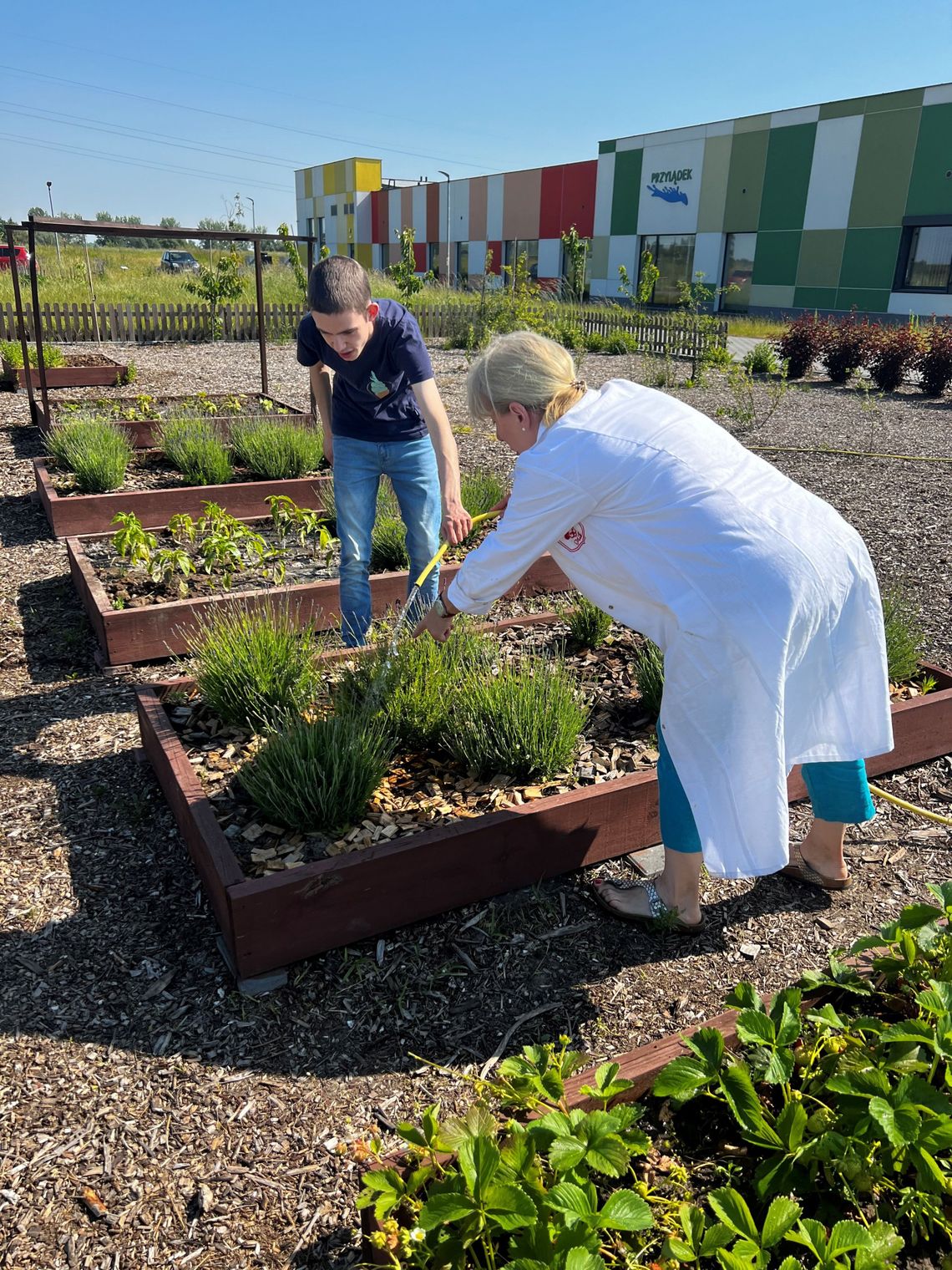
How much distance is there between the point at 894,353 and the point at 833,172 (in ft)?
47.1

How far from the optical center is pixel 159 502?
5.77m

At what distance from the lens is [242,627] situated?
337 centimetres

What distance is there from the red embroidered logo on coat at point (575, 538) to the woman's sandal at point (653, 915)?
3.32ft

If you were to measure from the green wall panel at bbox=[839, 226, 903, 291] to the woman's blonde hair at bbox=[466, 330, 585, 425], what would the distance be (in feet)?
84.0

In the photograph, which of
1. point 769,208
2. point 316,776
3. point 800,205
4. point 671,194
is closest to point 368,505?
point 316,776

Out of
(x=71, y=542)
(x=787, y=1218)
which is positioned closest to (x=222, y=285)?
(x=71, y=542)

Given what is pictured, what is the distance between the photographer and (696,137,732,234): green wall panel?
27922 millimetres

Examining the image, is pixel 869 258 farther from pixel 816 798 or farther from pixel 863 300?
pixel 816 798

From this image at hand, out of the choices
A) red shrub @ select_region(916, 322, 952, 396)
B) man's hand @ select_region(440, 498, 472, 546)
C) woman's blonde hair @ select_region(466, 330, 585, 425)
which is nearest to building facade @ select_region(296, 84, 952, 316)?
red shrub @ select_region(916, 322, 952, 396)

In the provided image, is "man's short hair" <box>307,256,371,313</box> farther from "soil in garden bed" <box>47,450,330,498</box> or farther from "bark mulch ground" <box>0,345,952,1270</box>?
"soil in garden bed" <box>47,450,330,498</box>

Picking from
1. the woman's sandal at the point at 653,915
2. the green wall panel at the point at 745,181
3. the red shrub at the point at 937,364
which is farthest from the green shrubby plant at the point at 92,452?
the green wall panel at the point at 745,181

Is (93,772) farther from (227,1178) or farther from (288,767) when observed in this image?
(227,1178)

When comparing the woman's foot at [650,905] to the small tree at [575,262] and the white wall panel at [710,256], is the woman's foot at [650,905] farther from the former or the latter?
the white wall panel at [710,256]

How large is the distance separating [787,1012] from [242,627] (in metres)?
2.33
